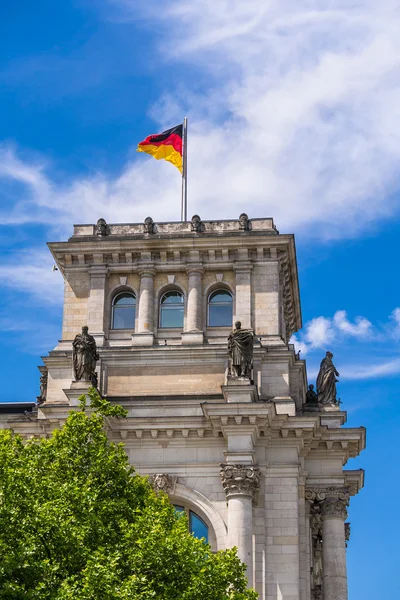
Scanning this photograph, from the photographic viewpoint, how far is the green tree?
3772 cm

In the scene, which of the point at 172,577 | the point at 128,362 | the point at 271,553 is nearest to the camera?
the point at 172,577

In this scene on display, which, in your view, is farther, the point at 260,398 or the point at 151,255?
the point at 151,255

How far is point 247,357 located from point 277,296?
5100 millimetres

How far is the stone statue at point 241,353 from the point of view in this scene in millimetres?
52188

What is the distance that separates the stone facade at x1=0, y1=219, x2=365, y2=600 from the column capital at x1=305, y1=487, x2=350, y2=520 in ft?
0.14

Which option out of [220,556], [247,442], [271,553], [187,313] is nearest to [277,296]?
[187,313]

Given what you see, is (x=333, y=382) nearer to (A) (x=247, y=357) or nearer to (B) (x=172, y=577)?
(A) (x=247, y=357)

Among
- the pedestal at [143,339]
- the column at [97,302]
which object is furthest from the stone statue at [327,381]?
the column at [97,302]

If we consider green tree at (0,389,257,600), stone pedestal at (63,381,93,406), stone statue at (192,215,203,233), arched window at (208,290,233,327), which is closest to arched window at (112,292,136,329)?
arched window at (208,290,233,327)

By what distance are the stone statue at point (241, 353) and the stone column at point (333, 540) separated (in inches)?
261

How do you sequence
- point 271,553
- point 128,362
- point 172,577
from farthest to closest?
point 128,362
point 271,553
point 172,577

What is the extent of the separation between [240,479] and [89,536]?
40.0 ft

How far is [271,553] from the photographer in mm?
51312

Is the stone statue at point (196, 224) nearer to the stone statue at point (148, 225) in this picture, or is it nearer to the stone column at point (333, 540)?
the stone statue at point (148, 225)
